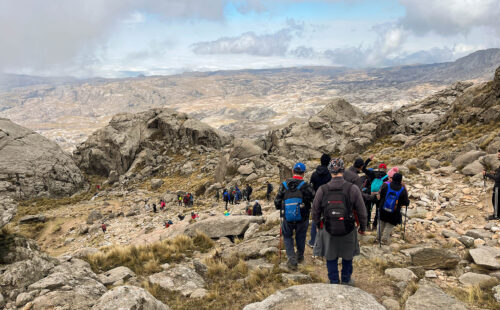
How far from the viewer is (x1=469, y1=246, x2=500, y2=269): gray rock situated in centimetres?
741

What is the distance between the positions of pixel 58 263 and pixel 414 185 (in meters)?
17.5

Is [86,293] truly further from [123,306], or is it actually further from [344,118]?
[344,118]

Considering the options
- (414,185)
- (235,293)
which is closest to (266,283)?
(235,293)

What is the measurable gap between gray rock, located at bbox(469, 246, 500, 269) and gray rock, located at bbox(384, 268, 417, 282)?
190 centimetres

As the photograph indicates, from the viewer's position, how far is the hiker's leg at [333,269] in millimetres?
6569

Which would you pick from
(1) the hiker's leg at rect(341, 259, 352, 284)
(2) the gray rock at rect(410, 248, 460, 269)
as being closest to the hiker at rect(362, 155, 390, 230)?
(2) the gray rock at rect(410, 248, 460, 269)

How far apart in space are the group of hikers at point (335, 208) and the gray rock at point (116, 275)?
18.1ft

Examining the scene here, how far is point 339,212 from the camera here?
237 inches

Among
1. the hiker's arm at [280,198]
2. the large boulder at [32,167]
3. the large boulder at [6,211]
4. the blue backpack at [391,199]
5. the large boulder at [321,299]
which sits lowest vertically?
the large boulder at [32,167]

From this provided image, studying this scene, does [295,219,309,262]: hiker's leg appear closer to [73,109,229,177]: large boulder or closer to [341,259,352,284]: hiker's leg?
[341,259,352,284]: hiker's leg

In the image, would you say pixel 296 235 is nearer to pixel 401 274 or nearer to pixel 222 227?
pixel 401 274

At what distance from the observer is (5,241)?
8.03 metres

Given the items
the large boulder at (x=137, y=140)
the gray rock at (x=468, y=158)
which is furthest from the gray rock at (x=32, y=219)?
the gray rock at (x=468, y=158)

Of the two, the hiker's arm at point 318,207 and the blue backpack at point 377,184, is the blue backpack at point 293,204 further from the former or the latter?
the blue backpack at point 377,184
